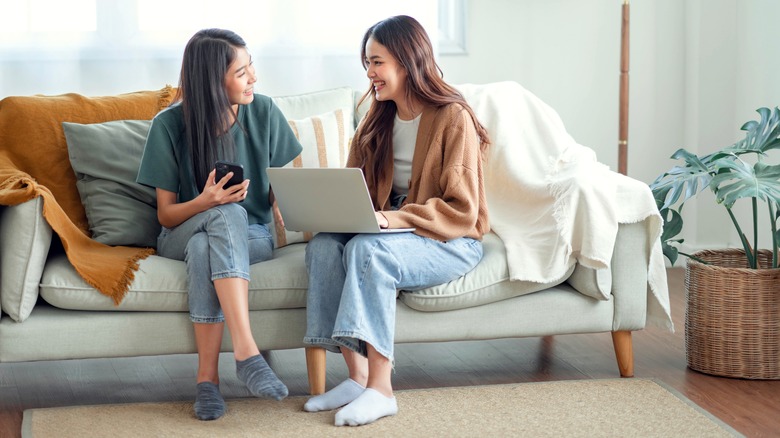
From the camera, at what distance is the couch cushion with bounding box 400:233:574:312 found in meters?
2.42

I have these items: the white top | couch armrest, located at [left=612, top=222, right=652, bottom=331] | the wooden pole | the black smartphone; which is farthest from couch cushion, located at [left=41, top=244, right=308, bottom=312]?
the wooden pole

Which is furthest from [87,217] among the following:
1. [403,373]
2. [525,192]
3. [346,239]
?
[525,192]

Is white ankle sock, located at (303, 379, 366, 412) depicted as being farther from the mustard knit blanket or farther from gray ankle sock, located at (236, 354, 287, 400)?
the mustard knit blanket

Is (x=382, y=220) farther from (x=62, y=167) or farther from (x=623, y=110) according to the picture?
(x=623, y=110)

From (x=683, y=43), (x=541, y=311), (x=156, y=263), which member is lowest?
(x=541, y=311)

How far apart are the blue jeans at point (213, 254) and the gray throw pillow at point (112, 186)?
0.29m

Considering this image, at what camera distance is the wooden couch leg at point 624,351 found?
260 centimetres

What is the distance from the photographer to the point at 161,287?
7.77 feet

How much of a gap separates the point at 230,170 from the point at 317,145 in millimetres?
491

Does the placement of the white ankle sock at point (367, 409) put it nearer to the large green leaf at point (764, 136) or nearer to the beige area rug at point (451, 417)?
the beige area rug at point (451, 417)

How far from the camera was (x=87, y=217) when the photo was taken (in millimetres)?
2680

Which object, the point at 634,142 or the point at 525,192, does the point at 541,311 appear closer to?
the point at 525,192

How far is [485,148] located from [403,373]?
65 cm

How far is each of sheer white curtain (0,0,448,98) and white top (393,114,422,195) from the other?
3.51ft
